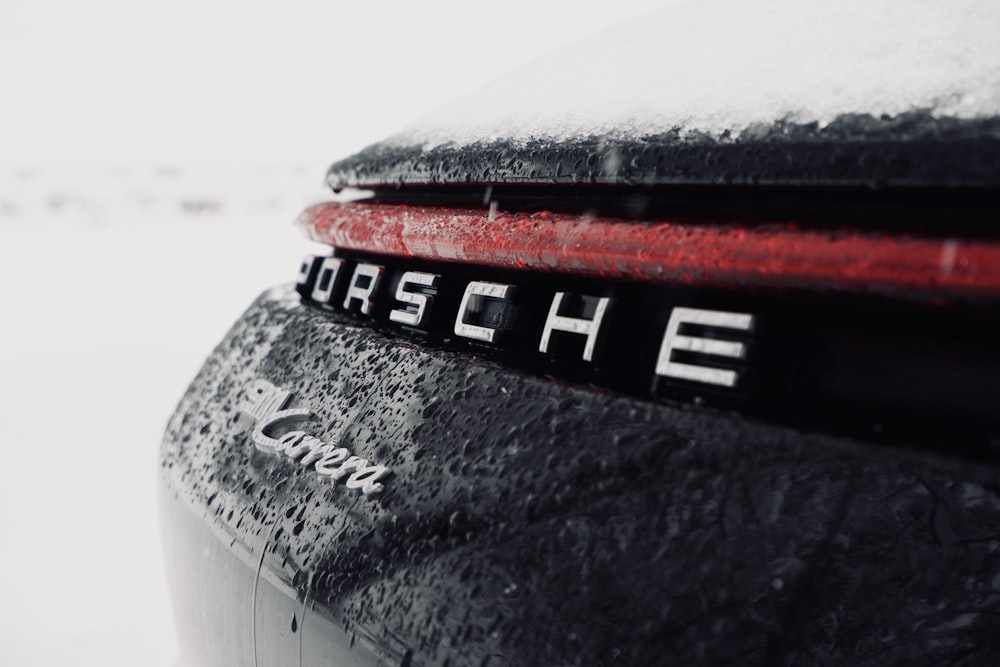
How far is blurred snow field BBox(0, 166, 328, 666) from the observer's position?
2416 millimetres

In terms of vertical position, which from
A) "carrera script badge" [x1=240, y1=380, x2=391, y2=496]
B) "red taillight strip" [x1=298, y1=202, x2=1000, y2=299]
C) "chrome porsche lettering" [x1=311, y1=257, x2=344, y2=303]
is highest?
"red taillight strip" [x1=298, y1=202, x2=1000, y2=299]

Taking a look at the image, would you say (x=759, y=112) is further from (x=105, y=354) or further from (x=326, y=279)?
(x=105, y=354)

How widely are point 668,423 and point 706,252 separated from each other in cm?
16

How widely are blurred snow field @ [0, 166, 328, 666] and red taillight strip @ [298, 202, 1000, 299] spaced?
0.61 meters

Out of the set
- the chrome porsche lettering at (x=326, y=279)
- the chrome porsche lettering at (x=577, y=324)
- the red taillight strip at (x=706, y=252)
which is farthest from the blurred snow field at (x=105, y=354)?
the chrome porsche lettering at (x=577, y=324)

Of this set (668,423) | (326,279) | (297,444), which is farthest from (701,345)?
(326,279)

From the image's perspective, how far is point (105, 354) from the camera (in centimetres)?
576

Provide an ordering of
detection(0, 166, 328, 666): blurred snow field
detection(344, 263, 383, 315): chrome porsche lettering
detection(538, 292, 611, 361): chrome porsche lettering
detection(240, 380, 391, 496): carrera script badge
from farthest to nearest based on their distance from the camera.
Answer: detection(0, 166, 328, 666): blurred snow field
detection(344, 263, 383, 315): chrome porsche lettering
detection(240, 380, 391, 496): carrera script badge
detection(538, 292, 611, 361): chrome porsche lettering

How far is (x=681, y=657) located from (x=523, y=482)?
0.21 metres

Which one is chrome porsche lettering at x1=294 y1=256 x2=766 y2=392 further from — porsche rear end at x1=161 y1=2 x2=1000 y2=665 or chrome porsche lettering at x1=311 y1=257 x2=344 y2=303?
chrome porsche lettering at x1=311 y1=257 x2=344 y2=303

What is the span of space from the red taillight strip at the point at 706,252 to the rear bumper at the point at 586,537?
0.12 meters

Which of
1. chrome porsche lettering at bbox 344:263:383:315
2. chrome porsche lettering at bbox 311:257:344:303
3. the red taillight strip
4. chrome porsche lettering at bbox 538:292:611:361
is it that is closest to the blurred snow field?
chrome porsche lettering at bbox 311:257:344:303

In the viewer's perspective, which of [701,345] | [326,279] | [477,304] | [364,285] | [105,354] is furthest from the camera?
[105,354]

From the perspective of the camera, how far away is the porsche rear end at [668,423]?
56 centimetres
